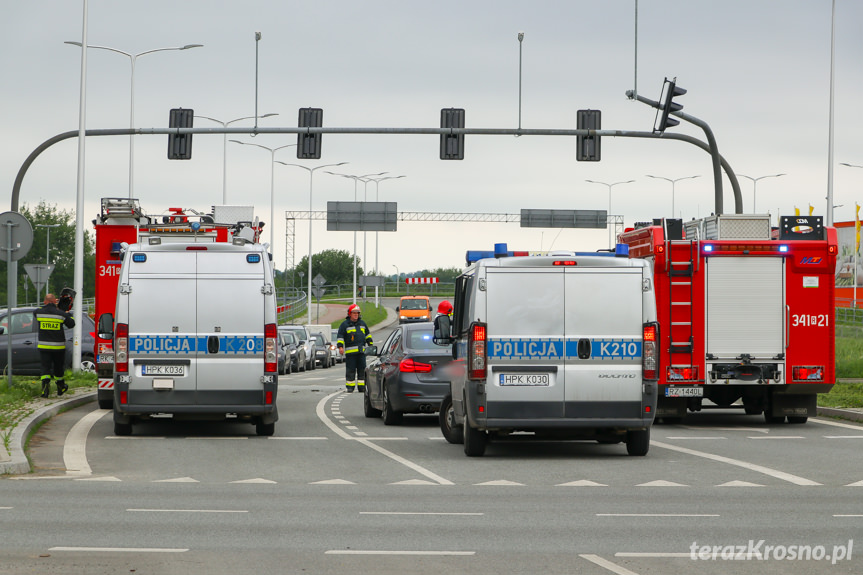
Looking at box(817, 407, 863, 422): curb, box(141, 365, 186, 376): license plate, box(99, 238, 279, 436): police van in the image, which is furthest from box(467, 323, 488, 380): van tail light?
box(817, 407, 863, 422): curb

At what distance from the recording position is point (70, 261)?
14950 cm

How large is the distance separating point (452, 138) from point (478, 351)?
56.7 feet

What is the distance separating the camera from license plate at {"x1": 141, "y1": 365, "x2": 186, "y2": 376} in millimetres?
17484

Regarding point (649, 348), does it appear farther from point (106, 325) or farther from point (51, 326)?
point (51, 326)

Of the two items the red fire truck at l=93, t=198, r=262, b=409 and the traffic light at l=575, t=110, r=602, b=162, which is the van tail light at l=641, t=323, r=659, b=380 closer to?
the red fire truck at l=93, t=198, r=262, b=409

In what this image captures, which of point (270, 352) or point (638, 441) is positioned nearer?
point (638, 441)

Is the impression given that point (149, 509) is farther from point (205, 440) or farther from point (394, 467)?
point (205, 440)

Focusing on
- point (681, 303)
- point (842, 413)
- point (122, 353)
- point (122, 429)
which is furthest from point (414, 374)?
point (842, 413)

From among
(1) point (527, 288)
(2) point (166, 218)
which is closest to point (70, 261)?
(2) point (166, 218)

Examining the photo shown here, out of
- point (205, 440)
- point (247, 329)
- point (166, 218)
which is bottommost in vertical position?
point (205, 440)

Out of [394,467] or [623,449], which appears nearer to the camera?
[394,467]

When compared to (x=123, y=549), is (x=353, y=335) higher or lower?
higher

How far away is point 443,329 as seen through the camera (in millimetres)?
16688

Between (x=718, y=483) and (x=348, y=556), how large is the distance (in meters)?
5.43
